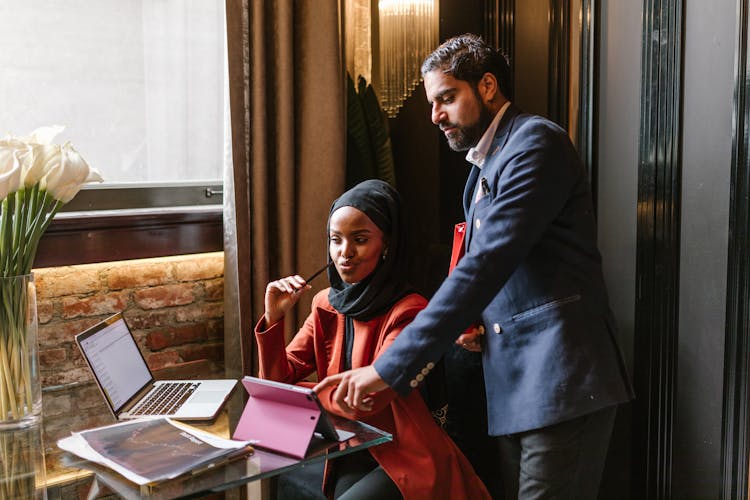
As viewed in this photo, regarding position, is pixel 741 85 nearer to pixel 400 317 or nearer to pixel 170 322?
pixel 400 317

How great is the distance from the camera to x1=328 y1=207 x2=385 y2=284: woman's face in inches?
75.8

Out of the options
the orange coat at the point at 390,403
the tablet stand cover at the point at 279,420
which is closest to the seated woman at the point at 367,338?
the orange coat at the point at 390,403

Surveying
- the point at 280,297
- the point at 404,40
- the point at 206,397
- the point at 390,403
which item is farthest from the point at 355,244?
the point at 404,40

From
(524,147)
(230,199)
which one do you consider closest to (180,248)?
(230,199)

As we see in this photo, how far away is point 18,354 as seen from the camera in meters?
1.68

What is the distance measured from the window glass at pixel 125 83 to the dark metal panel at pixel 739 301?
5.22ft

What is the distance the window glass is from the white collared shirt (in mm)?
1129

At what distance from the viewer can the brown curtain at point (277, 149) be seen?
2463 millimetres

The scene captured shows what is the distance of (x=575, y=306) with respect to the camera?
1.65 m

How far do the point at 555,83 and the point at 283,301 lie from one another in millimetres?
1164

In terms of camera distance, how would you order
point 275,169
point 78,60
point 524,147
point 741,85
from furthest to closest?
1. point 275,169
2. point 78,60
3. point 741,85
4. point 524,147

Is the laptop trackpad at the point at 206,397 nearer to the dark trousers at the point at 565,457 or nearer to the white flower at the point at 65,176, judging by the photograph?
the white flower at the point at 65,176

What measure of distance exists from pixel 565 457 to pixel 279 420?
61 cm

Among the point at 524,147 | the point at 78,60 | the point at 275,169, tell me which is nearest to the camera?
the point at 524,147
